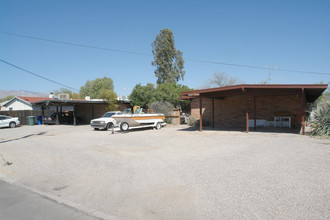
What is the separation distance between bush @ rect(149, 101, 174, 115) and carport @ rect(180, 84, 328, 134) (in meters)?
2.41

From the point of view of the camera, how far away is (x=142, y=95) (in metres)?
27.2

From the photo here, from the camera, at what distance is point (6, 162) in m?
8.33

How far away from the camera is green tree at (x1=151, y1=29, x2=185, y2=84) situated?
41375 mm

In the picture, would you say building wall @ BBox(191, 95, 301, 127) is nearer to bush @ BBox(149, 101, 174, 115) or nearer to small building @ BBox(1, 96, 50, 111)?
bush @ BBox(149, 101, 174, 115)

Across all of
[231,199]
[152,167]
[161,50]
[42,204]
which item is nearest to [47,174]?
[42,204]

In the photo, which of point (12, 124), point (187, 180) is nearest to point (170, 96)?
point (12, 124)

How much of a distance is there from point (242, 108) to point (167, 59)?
25.2 meters

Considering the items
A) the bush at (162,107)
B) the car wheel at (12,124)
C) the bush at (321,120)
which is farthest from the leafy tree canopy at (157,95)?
the bush at (321,120)

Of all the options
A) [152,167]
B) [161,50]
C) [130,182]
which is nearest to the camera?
[130,182]

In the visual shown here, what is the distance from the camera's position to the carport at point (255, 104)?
14.1 meters

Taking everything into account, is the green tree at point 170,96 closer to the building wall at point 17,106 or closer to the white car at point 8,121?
the white car at point 8,121

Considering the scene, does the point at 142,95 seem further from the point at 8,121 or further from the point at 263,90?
the point at 263,90

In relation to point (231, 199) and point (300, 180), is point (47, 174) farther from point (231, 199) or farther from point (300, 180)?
point (300, 180)

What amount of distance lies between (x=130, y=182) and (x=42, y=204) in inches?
77.7
